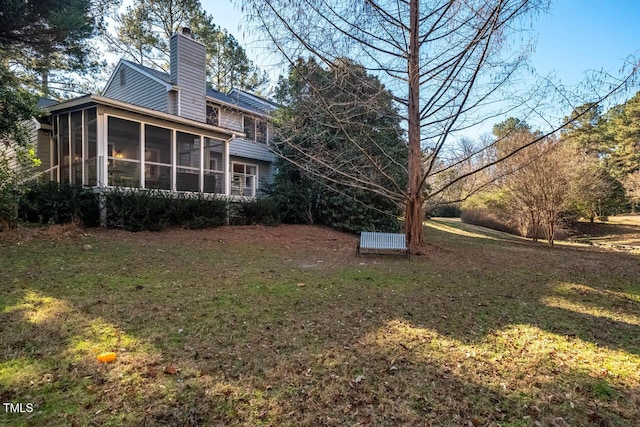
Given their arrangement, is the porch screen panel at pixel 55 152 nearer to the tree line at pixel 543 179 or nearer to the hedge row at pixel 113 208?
the hedge row at pixel 113 208

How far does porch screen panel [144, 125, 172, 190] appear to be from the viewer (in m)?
11.1

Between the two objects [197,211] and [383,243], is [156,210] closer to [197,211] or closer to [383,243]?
[197,211]

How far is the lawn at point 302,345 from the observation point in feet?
7.20

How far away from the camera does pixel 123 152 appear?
1088cm

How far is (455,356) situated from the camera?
301 cm

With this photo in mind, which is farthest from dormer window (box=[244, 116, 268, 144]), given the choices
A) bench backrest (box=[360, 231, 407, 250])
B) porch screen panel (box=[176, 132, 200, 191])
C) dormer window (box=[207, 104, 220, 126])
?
bench backrest (box=[360, 231, 407, 250])

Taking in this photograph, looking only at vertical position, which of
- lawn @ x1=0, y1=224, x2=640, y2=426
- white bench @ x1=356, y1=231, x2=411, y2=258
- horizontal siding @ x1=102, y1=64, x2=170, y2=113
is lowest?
lawn @ x1=0, y1=224, x2=640, y2=426

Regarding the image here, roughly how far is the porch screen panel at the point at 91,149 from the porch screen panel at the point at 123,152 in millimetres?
379

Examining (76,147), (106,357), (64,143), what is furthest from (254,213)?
(106,357)

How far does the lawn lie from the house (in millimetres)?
4546

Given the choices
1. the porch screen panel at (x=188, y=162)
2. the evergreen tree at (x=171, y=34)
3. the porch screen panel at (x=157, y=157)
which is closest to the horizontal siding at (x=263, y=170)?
the porch screen panel at (x=188, y=162)

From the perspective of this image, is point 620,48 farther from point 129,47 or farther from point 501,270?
point 129,47

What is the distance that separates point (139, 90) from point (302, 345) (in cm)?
1602

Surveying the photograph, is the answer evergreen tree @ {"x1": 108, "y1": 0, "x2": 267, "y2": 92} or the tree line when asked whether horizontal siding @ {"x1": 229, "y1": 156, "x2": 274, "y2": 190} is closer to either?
evergreen tree @ {"x1": 108, "y1": 0, "x2": 267, "y2": 92}
